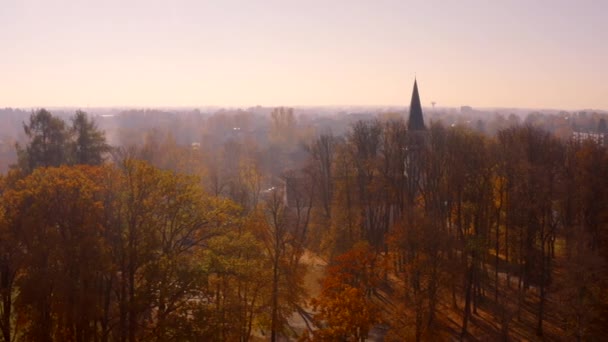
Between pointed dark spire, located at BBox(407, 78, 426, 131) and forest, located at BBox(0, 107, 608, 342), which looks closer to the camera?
forest, located at BBox(0, 107, 608, 342)

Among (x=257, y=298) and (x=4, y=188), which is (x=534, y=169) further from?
(x=4, y=188)

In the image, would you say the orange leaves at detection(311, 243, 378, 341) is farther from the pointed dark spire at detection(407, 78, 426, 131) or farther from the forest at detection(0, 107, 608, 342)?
the pointed dark spire at detection(407, 78, 426, 131)

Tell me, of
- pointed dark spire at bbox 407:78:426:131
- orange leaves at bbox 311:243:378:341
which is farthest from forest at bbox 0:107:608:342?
pointed dark spire at bbox 407:78:426:131

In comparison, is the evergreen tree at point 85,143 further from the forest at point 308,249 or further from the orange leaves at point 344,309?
the orange leaves at point 344,309

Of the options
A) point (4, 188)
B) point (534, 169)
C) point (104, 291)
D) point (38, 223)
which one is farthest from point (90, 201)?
point (534, 169)

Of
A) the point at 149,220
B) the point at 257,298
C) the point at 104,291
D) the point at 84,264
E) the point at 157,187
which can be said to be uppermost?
the point at 157,187

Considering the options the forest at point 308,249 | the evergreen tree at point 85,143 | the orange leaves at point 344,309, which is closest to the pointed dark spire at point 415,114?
Result: the forest at point 308,249

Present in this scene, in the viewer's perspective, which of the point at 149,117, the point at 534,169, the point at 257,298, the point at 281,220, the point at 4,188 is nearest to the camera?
the point at 4,188

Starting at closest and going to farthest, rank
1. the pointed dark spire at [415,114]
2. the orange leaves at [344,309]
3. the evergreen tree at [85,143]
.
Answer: the orange leaves at [344,309], the evergreen tree at [85,143], the pointed dark spire at [415,114]
